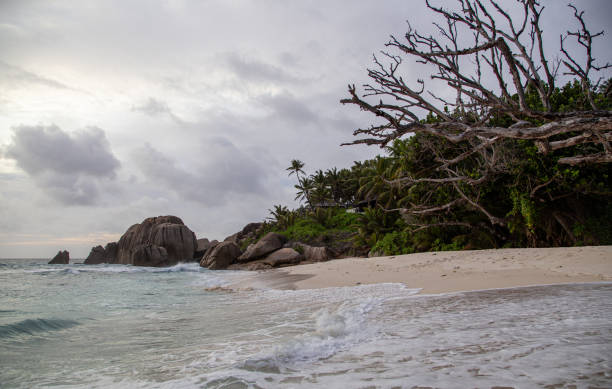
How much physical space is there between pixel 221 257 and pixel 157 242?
13.4 meters

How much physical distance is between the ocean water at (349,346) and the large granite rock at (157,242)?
33104mm

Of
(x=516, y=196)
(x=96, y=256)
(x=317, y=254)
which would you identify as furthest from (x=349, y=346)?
(x=96, y=256)

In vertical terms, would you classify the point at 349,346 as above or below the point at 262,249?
above

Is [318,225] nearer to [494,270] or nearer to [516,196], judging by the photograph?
[516,196]

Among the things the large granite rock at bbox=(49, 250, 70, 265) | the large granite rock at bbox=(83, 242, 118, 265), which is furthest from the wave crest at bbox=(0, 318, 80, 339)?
the large granite rock at bbox=(49, 250, 70, 265)

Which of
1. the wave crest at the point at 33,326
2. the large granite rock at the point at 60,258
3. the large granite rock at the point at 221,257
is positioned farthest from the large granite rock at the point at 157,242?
the wave crest at the point at 33,326

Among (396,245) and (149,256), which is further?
(149,256)

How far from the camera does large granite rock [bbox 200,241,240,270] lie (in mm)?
28641

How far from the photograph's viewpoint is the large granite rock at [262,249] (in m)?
28.1

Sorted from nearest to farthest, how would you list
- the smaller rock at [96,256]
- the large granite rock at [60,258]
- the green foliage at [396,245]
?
the green foliage at [396,245] < the smaller rock at [96,256] < the large granite rock at [60,258]

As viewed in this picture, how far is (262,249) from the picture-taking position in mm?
28406

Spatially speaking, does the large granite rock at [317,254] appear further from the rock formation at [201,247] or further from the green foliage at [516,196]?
the rock formation at [201,247]

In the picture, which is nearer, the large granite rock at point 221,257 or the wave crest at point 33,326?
the wave crest at point 33,326

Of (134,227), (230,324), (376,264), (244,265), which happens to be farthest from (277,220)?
(230,324)
